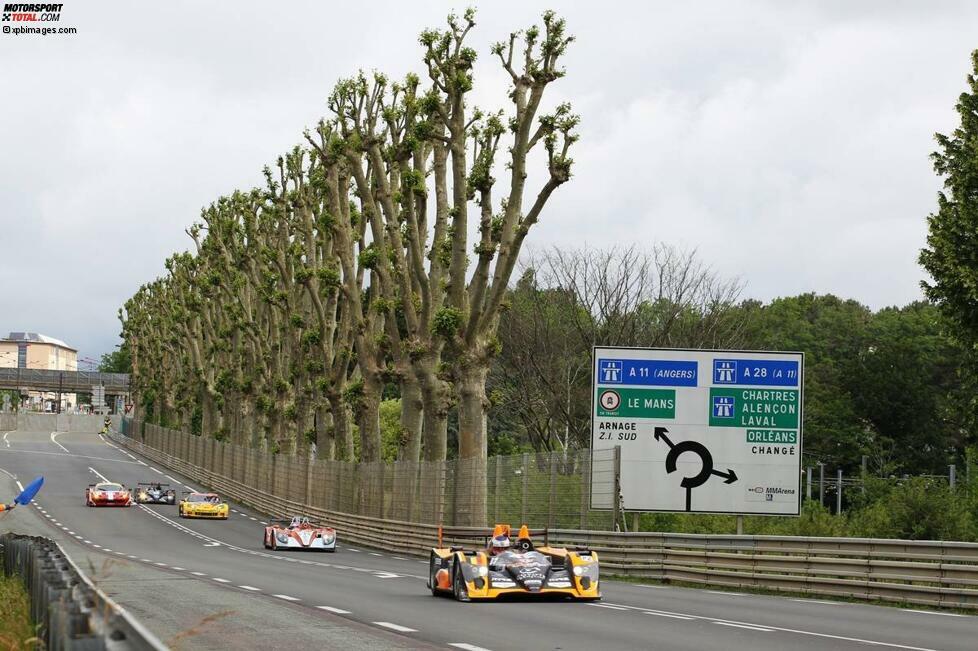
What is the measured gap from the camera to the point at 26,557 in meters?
15.7

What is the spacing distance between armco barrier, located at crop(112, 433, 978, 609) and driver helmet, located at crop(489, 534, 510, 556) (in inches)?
211

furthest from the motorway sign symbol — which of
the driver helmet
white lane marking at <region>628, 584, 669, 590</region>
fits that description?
the driver helmet

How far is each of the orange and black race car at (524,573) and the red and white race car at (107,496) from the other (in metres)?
49.9

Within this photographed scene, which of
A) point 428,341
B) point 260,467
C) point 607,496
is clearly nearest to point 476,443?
point 428,341

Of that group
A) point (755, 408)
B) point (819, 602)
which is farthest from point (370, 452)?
point (819, 602)

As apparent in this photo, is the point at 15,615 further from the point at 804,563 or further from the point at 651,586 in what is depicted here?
the point at 651,586

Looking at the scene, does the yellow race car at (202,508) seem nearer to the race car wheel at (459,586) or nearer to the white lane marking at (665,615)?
the race car wheel at (459,586)

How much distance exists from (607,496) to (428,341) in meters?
13.3

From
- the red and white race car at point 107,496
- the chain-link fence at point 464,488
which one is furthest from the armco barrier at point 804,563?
the red and white race car at point 107,496

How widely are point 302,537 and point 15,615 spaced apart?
28.1 metres

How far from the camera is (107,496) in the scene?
66.0 m

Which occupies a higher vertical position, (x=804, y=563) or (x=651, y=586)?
(x=804, y=563)

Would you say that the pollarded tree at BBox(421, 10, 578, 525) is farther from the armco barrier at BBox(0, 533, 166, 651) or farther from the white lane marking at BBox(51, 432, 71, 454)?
the white lane marking at BBox(51, 432, 71, 454)

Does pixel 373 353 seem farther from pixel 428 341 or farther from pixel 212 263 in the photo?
pixel 212 263
